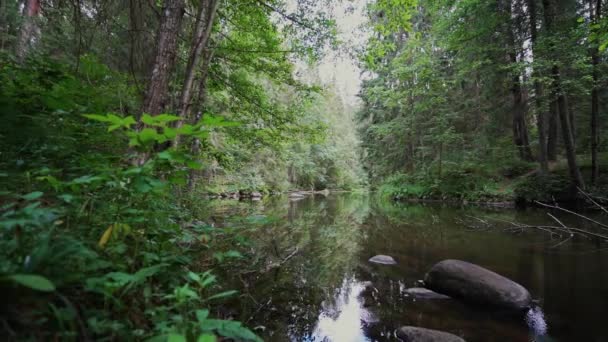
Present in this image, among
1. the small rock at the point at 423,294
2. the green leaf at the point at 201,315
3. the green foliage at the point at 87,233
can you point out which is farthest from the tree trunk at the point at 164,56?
the small rock at the point at 423,294

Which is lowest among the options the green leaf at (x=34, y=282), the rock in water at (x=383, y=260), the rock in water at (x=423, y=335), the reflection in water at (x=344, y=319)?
the reflection in water at (x=344, y=319)

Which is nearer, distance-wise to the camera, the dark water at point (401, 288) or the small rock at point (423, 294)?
the dark water at point (401, 288)

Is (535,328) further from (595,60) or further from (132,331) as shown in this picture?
(595,60)

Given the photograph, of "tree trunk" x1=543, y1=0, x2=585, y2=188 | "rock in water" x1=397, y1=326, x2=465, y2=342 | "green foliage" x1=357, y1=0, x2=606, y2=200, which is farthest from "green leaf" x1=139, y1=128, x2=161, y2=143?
"tree trunk" x1=543, y1=0, x2=585, y2=188

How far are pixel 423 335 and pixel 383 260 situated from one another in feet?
8.64

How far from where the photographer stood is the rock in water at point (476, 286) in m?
3.82

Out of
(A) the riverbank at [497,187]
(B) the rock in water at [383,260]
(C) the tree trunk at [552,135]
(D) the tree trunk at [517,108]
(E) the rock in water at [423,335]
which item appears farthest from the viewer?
(C) the tree trunk at [552,135]

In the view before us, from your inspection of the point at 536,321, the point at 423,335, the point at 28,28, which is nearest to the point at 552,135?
the point at 536,321

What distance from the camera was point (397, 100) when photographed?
20250 mm

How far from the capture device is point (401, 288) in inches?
178

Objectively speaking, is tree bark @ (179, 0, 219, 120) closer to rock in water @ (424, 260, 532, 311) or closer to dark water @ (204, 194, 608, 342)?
dark water @ (204, 194, 608, 342)

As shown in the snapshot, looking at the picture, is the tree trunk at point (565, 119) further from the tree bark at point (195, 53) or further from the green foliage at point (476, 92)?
the tree bark at point (195, 53)

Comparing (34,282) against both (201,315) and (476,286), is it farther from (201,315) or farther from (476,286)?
(476,286)

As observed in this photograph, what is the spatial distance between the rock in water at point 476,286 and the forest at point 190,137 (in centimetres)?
156
